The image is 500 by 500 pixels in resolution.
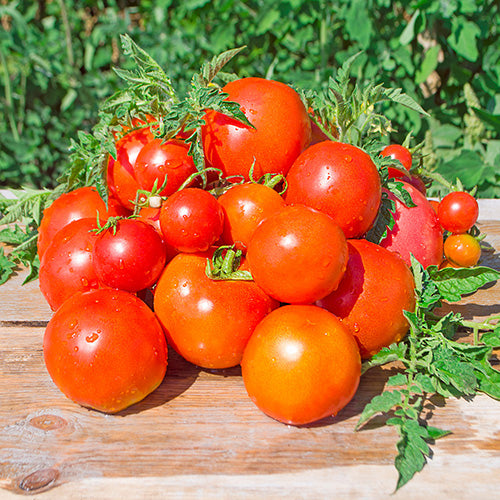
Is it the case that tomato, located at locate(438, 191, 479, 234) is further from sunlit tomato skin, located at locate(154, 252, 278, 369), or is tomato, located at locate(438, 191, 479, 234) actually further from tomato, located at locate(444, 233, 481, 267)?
sunlit tomato skin, located at locate(154, 252, 278, 369)

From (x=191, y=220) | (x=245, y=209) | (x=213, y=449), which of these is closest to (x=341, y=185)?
(x=245, y=209)

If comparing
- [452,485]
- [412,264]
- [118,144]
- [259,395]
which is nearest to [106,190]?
[118,144]

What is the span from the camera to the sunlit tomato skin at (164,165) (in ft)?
3.54

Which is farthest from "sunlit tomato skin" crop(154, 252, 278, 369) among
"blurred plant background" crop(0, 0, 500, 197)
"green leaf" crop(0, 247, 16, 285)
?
"blurred plant background" crop(0, 0, 500, 197)

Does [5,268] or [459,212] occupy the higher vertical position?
[459,212]

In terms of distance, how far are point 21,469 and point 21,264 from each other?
2.81ft

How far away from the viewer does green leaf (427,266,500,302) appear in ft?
3.59

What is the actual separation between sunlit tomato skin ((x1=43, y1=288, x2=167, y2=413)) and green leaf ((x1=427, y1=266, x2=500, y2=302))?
0.59 metres

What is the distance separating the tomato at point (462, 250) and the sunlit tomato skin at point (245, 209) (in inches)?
20.0

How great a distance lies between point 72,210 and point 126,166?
0.65 ft

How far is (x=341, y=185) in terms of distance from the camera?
1044 mm

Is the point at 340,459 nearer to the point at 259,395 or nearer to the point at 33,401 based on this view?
the point at 259,395

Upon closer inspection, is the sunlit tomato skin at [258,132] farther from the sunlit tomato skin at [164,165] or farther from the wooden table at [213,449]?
the wooden table at [213,449]

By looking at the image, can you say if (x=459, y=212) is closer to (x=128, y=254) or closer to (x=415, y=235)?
(x=415, y=235)
